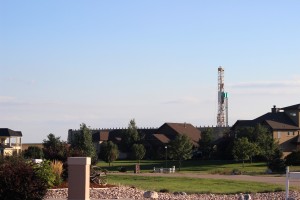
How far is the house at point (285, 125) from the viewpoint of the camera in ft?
293

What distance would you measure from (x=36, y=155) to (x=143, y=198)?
44.1m

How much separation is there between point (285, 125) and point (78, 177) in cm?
7445

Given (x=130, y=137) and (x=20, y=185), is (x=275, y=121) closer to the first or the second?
(x=130, y=137)

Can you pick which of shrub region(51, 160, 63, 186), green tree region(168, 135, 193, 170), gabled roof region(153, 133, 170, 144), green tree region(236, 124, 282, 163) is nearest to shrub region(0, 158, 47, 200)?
shrub region(51, 160, 63, 186)

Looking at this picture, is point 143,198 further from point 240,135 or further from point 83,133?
point 240,135

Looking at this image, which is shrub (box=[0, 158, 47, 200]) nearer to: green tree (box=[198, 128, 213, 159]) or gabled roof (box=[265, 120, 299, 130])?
gabled roof (box=[265, 120, 299, 130])

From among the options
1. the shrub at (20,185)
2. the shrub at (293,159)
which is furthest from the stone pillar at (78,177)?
the shrub at (293,159)

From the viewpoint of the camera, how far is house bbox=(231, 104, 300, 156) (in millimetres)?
89438

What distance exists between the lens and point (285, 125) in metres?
90.6

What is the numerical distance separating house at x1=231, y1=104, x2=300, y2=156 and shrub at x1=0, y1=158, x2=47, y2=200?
6890cm

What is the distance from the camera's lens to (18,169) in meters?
21.6

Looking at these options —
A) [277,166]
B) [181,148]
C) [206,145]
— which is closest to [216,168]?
[181,148]

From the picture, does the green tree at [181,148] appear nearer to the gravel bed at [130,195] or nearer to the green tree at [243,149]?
the green tree at [243,149]

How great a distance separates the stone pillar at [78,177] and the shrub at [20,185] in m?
2.28
